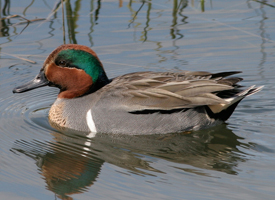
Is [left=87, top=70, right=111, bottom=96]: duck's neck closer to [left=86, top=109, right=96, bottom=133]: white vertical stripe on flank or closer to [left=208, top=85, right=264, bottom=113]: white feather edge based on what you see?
[left=86, top=109, right=96, bottom=133]: white vertical stripe on flank

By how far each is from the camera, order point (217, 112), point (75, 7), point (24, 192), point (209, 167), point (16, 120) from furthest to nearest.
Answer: point (75, 7)
point (16, 120)
point (217, 112)
point (209, 167)
point (24, 192)

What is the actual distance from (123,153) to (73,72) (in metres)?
1.50

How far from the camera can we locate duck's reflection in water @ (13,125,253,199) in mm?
5816

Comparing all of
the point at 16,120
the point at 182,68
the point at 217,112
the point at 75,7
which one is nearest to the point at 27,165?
the point at 16,120

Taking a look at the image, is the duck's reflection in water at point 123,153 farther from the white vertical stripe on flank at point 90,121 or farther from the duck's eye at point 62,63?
the duck's eye at point 62,63

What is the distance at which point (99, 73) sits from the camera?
7254mm

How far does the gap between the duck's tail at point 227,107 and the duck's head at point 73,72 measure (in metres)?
1.54

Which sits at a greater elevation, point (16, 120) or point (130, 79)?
point (130, 79)

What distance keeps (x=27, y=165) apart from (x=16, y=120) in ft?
5.10

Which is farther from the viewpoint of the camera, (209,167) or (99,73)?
(99,73)

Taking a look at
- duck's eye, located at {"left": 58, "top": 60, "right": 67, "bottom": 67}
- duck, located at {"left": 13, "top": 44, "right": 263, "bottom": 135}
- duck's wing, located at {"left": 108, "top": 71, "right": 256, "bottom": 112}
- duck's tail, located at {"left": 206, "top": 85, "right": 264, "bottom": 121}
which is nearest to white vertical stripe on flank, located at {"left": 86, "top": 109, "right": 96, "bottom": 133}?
duck, located at {"left": 13, "top": 44, "right": 263, "bottom": 135}

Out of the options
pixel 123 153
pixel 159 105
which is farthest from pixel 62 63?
pixel 123 153

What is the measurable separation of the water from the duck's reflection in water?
13mm

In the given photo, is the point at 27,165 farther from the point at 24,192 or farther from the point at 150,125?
the point at 150,125
